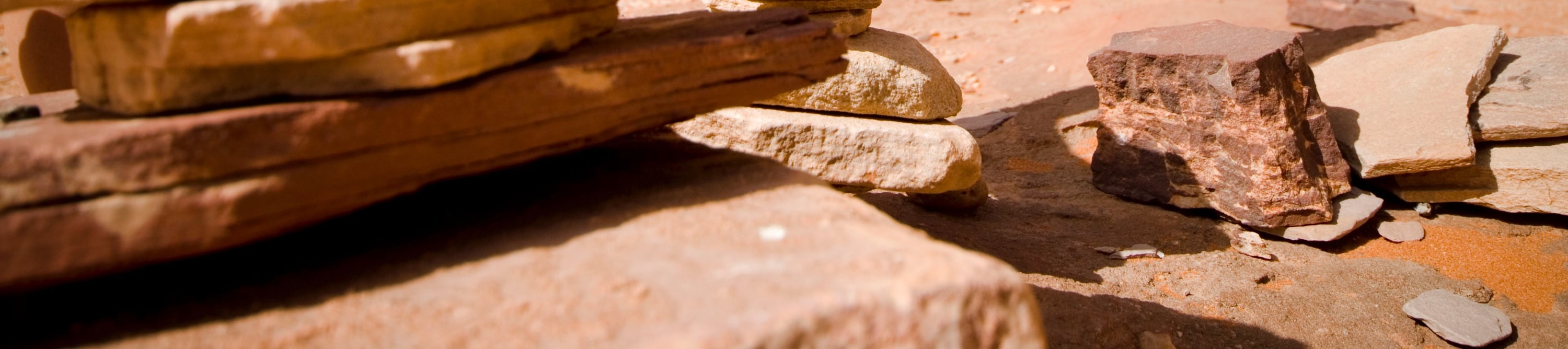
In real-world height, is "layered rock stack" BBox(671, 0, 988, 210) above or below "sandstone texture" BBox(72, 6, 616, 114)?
below

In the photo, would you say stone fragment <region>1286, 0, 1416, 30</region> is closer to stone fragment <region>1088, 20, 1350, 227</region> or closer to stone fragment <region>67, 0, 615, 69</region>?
stone fragment <region>1088, 20, 1350, 227</region>

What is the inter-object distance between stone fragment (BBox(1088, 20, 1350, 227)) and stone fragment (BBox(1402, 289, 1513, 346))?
0.68m

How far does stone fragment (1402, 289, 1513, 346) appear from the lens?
3.03 m

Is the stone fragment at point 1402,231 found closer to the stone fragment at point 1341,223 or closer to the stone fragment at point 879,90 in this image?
the stone fragment at point 1341,223

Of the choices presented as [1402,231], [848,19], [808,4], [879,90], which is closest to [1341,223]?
[1402,231]

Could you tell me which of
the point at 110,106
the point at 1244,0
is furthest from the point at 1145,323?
the point at 1244,0

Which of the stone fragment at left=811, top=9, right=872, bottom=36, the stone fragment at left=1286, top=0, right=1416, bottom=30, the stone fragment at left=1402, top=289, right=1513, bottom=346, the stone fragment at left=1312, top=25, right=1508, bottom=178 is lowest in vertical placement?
the stone fragment at left=1402, top=289, right=1513, bottom=346

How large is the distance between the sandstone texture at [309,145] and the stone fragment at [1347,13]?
5995 millimetres

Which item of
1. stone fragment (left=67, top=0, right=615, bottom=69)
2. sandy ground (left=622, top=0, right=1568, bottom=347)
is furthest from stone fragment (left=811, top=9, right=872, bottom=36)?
stone fragment (left=67, top=0, right=615, bottom=69)

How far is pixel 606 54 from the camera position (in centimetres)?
171

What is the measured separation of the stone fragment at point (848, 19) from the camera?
3.64 m

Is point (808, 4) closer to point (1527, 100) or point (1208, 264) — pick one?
point (1208, 264)

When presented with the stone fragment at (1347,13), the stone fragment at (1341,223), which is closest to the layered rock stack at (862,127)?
the stone fragment at (1341,223)

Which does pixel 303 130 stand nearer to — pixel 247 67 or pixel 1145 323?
pixel 247 67
